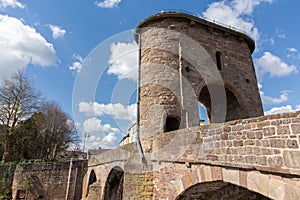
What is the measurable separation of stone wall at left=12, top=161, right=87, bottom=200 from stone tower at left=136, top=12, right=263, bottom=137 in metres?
10.9

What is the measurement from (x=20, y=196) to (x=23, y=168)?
1938 mm

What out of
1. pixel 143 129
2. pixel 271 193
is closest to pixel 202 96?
pixel 143 129

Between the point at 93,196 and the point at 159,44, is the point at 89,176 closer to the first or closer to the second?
the point at 93,196

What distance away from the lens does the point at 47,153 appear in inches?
853

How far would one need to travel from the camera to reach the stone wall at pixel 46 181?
553 inches

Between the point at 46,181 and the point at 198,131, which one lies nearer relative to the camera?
the point at 198,131

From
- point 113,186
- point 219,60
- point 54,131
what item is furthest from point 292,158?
point 54,131

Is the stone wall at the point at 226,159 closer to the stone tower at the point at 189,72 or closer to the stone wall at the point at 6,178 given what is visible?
the stone tower at the point at 189,72

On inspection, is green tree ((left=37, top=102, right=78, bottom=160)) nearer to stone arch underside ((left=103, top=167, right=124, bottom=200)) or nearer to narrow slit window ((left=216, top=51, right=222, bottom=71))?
stone arch underside ((left=103, top=167, right=124, bottom=200))

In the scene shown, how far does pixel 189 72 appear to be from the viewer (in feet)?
29.7

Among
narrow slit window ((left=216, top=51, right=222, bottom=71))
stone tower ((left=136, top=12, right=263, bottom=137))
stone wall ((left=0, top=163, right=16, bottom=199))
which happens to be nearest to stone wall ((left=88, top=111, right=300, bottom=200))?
stone tower ((left=136, top=12, right=263, bottom=137))

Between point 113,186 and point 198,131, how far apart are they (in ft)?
27.6

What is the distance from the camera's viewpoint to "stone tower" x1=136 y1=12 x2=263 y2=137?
26.9 feet

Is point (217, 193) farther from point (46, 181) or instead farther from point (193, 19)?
point (46, 181)
